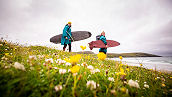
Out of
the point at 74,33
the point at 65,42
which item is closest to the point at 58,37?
the point at 74,33

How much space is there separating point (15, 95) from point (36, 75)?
431 millimetres

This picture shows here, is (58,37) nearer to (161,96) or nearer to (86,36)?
(86,36)

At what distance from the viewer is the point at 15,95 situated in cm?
77

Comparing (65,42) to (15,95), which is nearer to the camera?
(15,95)

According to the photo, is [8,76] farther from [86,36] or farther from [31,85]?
[86,36]

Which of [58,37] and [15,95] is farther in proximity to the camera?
[58,37]

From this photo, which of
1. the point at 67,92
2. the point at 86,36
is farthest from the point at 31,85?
the point at 86,36

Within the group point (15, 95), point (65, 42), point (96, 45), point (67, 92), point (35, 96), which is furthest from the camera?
point (65, 42)

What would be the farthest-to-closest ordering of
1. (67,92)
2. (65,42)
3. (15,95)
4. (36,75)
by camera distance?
(65,42), (36,75), (67,92), (15,95)

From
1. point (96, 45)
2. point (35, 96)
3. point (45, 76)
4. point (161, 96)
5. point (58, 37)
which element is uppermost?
point (58, 37)

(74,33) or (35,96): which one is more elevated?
(74,33)

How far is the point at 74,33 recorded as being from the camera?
37.2 ft

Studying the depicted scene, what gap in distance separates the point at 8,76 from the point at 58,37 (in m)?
11.4

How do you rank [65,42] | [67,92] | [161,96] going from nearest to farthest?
[67,92] < [161,96] < [65,42]
